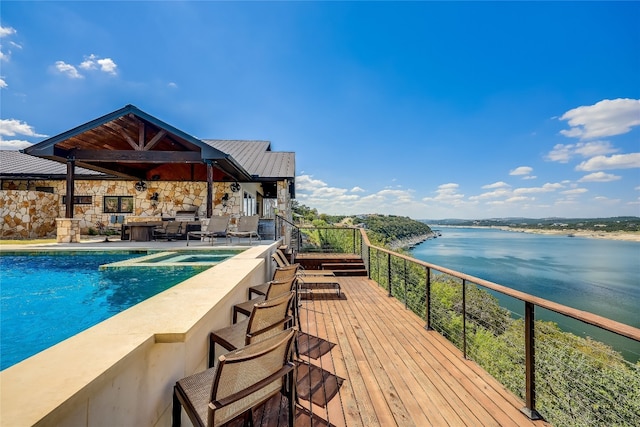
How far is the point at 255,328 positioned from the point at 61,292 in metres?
3.78

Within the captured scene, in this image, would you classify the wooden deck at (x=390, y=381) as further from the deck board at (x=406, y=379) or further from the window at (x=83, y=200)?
the window at (x=83, y=200)

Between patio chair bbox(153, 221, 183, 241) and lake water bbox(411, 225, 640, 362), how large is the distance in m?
17.2

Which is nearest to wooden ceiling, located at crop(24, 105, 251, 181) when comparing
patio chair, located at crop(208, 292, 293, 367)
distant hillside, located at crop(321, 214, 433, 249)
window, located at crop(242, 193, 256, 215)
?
window, located at crop(242, 193, 256, 215)

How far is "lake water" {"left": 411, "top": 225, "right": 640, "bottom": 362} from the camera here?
62.6ft

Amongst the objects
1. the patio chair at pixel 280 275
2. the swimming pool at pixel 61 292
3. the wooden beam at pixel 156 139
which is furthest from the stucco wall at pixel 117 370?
the wooden beam at pixel 156 139

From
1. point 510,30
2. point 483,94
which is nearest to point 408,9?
point 510,30

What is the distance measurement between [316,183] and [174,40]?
1109 inches

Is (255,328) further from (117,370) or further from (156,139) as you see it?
(156,139)

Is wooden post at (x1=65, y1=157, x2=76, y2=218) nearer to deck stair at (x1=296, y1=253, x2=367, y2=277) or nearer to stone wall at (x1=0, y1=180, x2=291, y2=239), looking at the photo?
stone wall at (x1=0, y1=180, x2=291, y2=239)

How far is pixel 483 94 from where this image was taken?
15414 mm

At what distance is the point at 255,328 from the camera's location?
6.10ft

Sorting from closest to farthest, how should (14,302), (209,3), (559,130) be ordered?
1. (14,302)
2. (209,3)
3. (559,130)

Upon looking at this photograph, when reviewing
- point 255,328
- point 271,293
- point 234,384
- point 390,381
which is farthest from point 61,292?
point 390,381

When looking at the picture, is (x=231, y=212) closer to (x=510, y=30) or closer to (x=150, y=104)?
(x=150, y=104)
